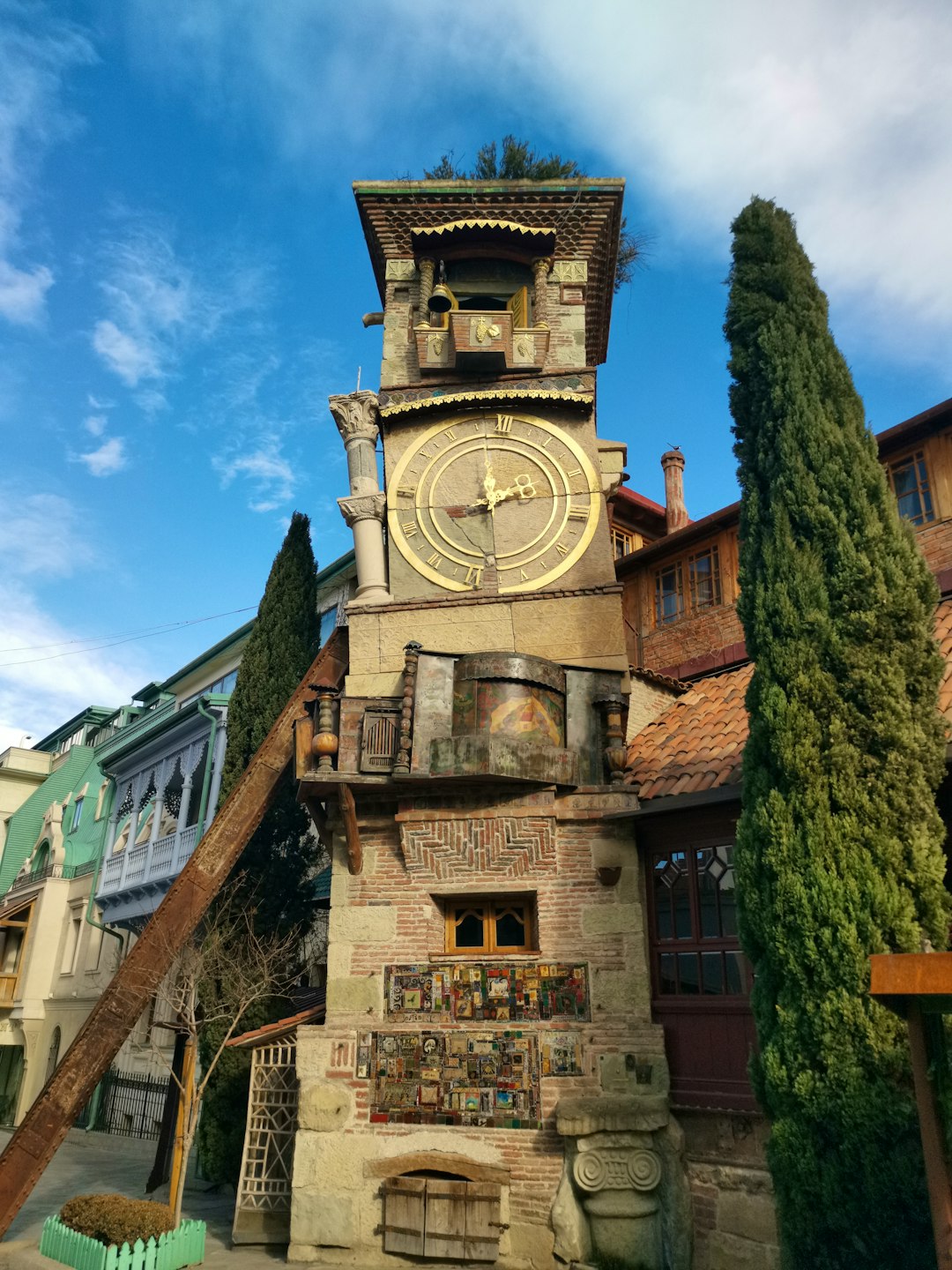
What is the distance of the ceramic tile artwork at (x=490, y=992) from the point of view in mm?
10242

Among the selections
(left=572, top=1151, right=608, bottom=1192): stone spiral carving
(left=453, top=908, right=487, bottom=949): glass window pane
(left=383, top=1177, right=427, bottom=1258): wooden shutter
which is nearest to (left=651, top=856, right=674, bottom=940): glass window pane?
(left=453, top=908, right=487, bottom=949): glass window pane

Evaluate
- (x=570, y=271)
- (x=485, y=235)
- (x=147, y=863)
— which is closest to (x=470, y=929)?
(x=570, y=271)

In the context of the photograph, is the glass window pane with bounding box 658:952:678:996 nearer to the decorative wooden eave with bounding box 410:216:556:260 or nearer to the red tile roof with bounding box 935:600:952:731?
the red tile roof with bounding box 935:600:952:731

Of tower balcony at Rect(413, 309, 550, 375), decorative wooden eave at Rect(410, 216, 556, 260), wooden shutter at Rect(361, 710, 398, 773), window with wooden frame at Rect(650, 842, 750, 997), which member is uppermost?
decorative wooden eave at Rect(410, 216, 556, 260)

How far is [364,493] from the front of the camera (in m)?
13.9

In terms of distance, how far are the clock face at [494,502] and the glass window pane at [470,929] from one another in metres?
4.09

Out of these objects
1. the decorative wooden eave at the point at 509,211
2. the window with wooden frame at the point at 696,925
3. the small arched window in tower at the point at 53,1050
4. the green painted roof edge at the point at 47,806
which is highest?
the decorative wooden eave at the point at 509,211

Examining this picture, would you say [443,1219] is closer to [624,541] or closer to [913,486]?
[913,486]

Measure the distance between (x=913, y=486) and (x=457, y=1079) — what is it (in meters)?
10.4

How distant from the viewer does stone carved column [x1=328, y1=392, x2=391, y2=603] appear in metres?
13.6

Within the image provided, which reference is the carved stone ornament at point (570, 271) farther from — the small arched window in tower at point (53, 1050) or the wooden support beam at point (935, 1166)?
the small arched window in tower at point (53, 1050)

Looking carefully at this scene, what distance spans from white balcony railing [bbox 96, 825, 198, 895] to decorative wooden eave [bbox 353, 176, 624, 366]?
12.4 metres

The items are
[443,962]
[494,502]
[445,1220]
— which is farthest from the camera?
[494,502]

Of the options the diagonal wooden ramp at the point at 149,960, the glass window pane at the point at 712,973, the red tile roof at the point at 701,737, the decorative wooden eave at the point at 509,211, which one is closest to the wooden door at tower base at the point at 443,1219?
the glass window pane at the point at 712,973
